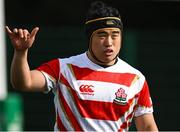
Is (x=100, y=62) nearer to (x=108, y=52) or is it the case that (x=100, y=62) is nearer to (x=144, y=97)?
(x=108, y=52)

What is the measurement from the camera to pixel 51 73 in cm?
597

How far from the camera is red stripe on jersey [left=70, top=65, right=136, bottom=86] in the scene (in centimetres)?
601

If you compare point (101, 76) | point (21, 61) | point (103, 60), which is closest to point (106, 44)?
point (103, 60)

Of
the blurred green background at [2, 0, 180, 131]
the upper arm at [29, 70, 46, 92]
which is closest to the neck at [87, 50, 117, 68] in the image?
the upper arm at [29, 70, 46, 92]

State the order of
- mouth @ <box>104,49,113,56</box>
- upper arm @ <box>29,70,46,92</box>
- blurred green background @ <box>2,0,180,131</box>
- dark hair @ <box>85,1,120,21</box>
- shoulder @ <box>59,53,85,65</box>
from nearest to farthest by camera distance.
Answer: upper arm @ <box>29,70,46,92</box> < mouth @ <box>104,49,113,56</box> < shoulder @ <box>59,53,85,65</box> < dark hair @ <box>85,1,120,21</box> < blurred green background @ <box>2,0,180,131</box>

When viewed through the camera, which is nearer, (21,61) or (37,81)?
(21,61)

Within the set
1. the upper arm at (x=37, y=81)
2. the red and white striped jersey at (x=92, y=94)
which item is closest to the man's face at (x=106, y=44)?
the red and white striped jersey at (x=92, y=94)

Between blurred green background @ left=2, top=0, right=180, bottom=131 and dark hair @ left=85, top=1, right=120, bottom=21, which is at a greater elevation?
dark hair @ left=85, top=1, right=120, bottom=21

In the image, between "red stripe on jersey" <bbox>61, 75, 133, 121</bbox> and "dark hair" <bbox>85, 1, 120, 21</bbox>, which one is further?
"dark hair" <bbox>85, 1, 120, 21</bbox>

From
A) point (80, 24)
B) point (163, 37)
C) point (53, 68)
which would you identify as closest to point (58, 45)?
point (80, 24)

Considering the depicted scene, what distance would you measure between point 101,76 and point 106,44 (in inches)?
10.5

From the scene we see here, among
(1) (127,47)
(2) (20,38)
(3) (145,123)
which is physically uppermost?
(2) (20,38)

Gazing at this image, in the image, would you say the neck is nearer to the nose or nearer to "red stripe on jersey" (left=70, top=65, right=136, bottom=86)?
"red stripe on jersey" (left=70, top=65, right=136, bottom=86)

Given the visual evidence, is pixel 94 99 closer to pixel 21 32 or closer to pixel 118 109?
pixel 118 109
